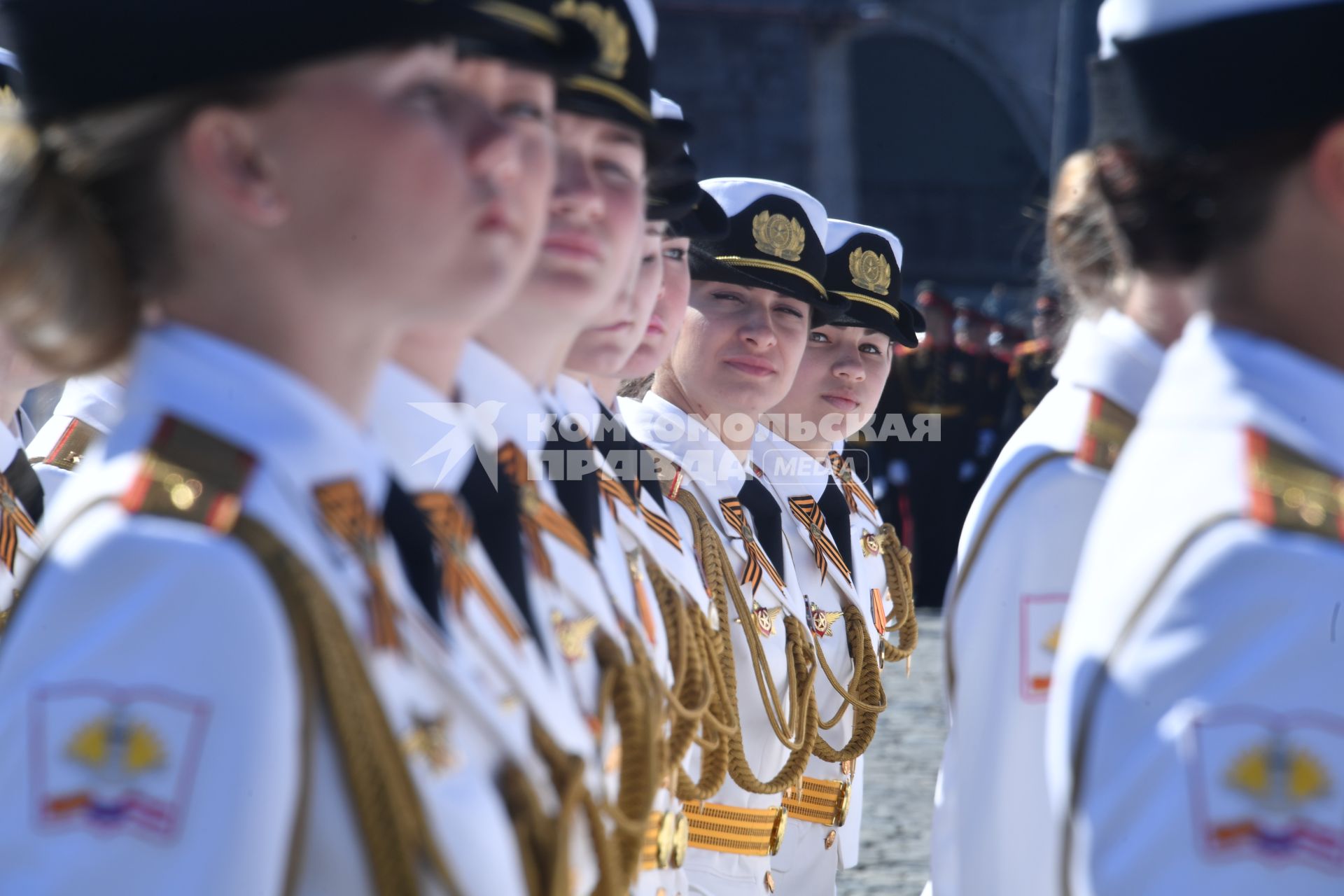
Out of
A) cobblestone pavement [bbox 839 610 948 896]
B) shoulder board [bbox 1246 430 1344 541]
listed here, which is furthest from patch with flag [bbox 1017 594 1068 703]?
cobblestone pavement [bbox 839 610 948 896]

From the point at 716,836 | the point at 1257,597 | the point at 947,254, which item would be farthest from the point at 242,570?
the point at 947,254

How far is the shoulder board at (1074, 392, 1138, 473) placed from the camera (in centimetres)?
273

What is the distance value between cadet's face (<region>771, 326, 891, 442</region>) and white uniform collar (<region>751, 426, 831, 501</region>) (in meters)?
0.15

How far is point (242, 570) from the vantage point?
149 cm

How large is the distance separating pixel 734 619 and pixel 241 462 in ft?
9.37

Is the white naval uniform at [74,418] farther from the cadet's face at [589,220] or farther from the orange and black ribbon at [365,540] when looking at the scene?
the orange and black ribbon at [365,540]

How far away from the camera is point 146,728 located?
1.43 m

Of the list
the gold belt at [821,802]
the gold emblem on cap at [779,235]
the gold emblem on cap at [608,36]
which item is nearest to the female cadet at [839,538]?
the gold belt at [821,802]

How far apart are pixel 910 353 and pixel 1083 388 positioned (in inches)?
441

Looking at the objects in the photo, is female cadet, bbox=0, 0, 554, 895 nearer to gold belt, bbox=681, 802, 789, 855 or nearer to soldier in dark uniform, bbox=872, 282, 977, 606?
gold belt, bbox=681, 802, 789, 855

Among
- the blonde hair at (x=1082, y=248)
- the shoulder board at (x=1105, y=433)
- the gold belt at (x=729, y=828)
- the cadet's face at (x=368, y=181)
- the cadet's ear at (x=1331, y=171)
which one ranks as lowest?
the gold belt at (x=729, y=828)

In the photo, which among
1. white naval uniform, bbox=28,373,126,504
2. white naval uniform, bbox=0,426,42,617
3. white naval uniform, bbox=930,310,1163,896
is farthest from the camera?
white naval uniform, bbox=28,373,126,504

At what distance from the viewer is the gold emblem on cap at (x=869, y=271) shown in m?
5.68

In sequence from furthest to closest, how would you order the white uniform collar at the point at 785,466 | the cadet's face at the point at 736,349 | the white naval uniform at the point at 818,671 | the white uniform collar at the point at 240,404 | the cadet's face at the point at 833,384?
the cadet's face at the point at 833,384, the white uniform collar at the point at 785,466, the white naval uniform at the point at 818,671, the cadet's face at the point at 736,349, the white uniform collar at the point at 240,404
